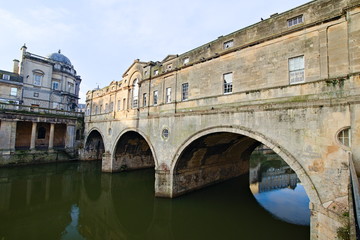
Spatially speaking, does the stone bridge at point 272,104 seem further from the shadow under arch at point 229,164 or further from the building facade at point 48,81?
the building facade at point 48,81

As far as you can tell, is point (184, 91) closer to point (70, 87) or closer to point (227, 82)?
point (227, 82)

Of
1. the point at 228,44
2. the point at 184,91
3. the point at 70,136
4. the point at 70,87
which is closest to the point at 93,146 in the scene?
the point at 70,136

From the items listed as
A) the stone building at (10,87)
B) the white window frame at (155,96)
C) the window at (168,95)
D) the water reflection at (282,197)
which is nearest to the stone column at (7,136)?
the stone building at (10,87)

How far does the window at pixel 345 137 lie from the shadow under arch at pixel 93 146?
80.3 feet

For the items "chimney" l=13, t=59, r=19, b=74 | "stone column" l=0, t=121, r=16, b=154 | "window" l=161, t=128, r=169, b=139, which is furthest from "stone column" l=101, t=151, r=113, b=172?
"chimney" l=13, t=59, r=19, b=74

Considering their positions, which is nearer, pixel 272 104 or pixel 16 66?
pixel 272 104

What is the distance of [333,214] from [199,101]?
304 inches

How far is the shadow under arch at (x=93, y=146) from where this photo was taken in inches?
1001

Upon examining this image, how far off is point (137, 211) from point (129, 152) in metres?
9.68

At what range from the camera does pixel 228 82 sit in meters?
10.4

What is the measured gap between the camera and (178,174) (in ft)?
40.7

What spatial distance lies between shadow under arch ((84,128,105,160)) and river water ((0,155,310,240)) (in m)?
8.30

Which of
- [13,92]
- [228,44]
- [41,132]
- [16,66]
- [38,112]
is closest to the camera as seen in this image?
[228,44]

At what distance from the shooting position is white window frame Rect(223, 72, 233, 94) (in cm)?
1022
